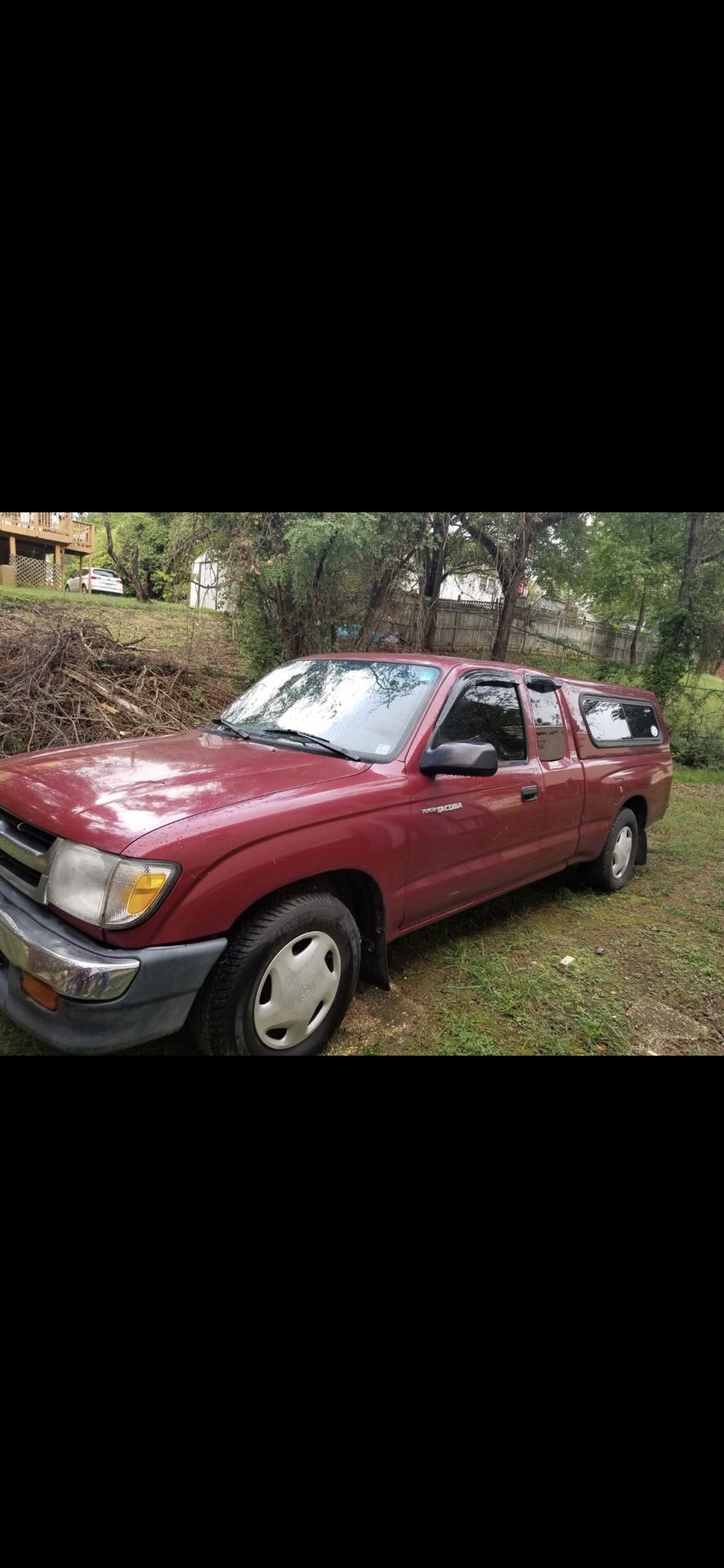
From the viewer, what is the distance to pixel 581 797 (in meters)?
4.54

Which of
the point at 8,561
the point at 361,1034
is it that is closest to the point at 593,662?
the point at 8,561

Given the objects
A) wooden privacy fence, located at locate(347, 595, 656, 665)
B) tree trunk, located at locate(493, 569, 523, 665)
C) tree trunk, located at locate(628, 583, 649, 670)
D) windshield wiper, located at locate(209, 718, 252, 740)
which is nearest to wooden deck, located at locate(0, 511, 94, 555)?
wooden privacy fence, located at locate(347, 595, 656, 665)

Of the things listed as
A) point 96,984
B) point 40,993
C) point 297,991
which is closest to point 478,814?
point 297,991

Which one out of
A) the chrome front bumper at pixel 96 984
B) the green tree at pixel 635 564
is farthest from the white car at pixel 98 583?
the chrome front bumper at pixel 96 984

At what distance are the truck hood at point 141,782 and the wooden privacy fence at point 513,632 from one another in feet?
22.9

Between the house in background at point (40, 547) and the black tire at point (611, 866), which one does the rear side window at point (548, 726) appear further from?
the house in background at point (40, 547)

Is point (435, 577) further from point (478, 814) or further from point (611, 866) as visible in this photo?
point (478, 814)

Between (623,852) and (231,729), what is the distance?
3.36 m

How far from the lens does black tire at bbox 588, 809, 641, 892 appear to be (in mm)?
5129

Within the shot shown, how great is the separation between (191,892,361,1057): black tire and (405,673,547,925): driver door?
68 centimetres

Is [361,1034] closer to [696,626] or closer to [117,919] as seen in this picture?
[117,919]

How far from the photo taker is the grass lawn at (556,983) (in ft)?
10.2

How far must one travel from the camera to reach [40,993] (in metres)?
2.25
